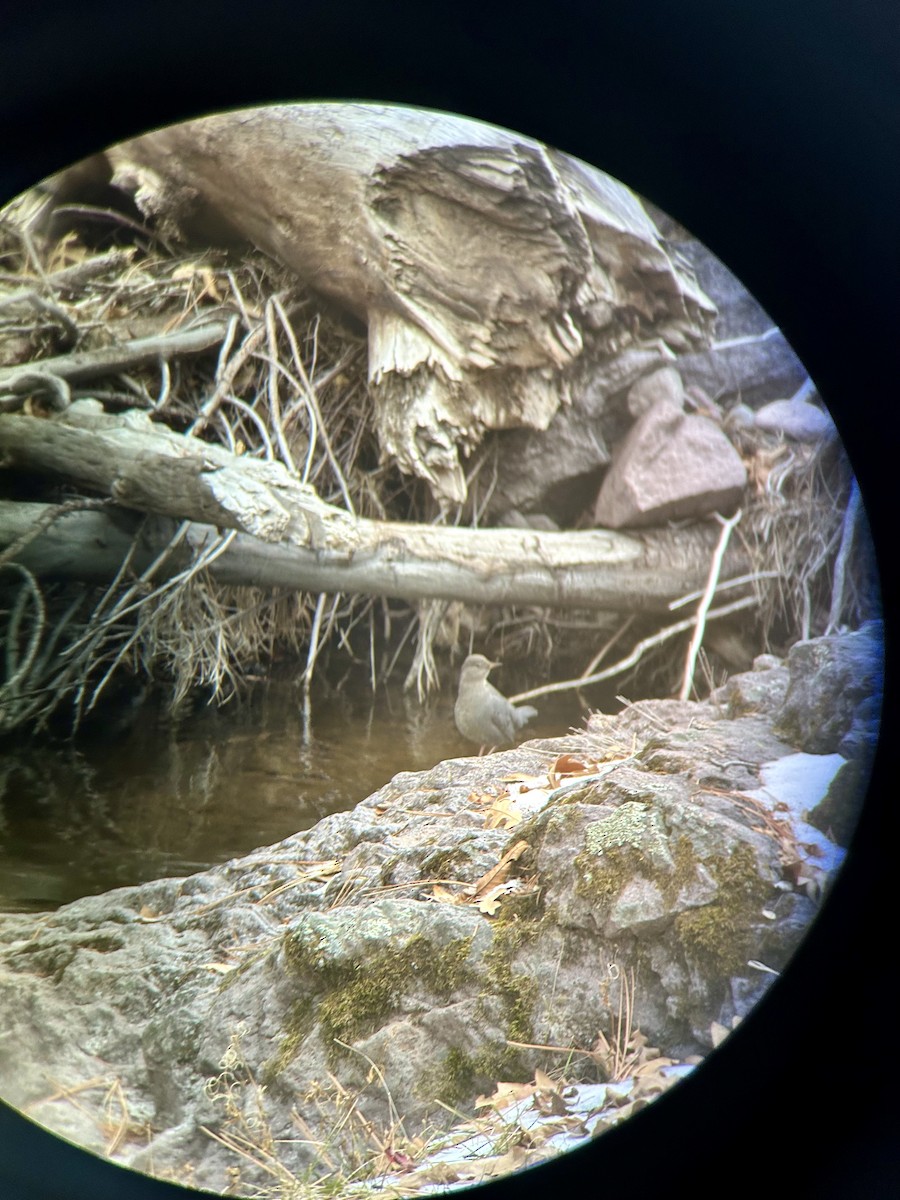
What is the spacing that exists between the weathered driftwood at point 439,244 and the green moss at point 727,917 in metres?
0.76

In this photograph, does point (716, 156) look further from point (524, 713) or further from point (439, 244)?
point (524, 713)

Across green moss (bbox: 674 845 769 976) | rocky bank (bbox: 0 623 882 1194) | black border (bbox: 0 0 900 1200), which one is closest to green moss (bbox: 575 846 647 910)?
rocky bank (bbox: 0 623 882 1194)

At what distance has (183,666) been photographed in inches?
53.9

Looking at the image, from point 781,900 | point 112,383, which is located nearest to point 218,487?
point 112,383

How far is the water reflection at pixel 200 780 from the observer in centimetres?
134

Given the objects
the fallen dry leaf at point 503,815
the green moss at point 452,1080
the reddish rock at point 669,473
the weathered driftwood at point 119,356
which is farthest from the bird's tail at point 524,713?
the weathered driftwood at point 119,356

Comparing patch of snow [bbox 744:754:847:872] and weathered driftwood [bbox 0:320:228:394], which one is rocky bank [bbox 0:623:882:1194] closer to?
patch of snow [bbox 744:754:847:872]

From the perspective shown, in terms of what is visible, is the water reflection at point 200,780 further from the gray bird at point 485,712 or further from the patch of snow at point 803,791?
the patch of snow at point 803,791

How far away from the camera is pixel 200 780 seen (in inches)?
53.7

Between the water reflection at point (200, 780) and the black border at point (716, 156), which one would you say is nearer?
the black border at point (716, 156)

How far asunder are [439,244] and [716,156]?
45 centimetres

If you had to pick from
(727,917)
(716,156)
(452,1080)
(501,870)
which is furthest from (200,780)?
(716,156)

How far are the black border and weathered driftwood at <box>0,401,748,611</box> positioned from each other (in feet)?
1.30

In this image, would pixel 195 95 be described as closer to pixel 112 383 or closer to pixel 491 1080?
pixel 112 383
